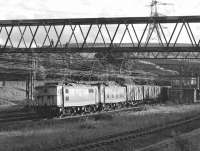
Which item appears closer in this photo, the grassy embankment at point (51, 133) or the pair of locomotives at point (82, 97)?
the grassy embankment at point (51, 133)

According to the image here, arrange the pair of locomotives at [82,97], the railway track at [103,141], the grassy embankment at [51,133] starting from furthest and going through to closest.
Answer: the pair of locomotives at [82,97] → the grassy embankment at [51,133] → the railway track at [103,141]

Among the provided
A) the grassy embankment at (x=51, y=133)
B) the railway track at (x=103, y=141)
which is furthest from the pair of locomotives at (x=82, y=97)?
the railway track at (x=103, y=141)

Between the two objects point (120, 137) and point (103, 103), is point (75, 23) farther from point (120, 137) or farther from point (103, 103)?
point (120, 137)

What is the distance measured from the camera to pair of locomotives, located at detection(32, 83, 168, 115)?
138ft

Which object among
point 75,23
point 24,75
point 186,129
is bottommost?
point 186,129

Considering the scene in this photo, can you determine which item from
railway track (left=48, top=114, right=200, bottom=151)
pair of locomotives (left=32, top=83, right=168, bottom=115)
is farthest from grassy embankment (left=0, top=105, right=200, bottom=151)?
pair of locomotives (left=32, top=83, right=168, bottom=115)

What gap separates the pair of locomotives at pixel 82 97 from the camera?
138 ft

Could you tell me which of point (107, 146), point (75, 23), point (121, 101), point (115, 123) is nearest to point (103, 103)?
point (121, 101)

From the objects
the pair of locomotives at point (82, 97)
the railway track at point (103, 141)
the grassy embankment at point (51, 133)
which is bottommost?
the railway track at point (103, 141)

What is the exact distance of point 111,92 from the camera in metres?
56.8

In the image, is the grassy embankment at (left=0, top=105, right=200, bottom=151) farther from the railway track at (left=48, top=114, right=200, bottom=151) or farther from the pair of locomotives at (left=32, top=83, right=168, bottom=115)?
the pair of locomotives at (left=32, top=83, right=168, bottom=115)

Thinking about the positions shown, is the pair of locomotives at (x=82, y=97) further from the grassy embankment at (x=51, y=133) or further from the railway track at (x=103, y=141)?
the railway track at (x=103, y=141)

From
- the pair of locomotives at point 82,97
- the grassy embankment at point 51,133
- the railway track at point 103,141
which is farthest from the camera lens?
the pair of locomotives at point 82,97

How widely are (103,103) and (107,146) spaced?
3067 cm
